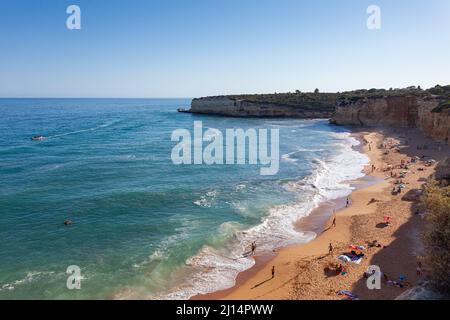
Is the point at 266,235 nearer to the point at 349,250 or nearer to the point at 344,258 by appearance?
the point at 349,250

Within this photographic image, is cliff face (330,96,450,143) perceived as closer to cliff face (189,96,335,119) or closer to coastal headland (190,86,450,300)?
coastal headland (190,86,450,300)

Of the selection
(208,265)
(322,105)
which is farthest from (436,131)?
(322,105)

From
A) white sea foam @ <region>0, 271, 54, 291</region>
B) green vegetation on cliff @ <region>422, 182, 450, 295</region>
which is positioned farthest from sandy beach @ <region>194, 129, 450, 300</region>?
white sea foam @ <region>0, 271, 54, 291</region>

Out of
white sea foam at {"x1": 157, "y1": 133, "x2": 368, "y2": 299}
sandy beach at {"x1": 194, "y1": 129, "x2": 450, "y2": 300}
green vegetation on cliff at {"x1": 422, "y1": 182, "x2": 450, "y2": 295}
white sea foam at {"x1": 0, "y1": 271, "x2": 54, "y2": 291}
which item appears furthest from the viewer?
white sea foam at {"x1": 157, "y1": 133, "x2": 368, "y2": 299}

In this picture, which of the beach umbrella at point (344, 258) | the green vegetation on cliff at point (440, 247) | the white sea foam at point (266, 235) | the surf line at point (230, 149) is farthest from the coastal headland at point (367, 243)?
the surf line at point (230, 149)

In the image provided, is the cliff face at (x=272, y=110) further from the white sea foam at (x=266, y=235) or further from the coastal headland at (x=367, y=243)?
the white sea foam at (x=266, y=235)

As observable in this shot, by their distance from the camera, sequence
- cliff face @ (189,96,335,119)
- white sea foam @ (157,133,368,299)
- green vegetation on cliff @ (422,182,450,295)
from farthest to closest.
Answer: cliff face @ (189,96,335,119) → white sea foam @ (157,133,368,299) → green vegetation on cliff @ (422,182,450,295)
